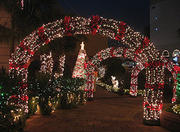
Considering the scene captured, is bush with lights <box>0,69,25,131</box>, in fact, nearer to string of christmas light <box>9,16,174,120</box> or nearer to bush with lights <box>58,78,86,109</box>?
string of christmas light <box>9,16,174,120</box>

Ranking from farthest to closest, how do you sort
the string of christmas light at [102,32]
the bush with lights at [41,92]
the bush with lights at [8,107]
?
the bush with lights at [41,92] → the string of christmas light at [102,32] → the bush with lights at [8,107]

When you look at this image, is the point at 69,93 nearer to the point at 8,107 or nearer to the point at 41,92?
the point at 41,92

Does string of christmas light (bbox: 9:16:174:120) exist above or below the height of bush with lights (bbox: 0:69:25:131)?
above

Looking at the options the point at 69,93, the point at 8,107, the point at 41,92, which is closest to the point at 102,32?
the point at 41,92

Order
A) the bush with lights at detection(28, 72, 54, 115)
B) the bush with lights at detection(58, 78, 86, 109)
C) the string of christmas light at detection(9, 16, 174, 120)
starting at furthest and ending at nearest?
the bush with lights at detection(58, 78, 86, 109) → the bush with lights at detection(28, 72, 54, 115) → the string of christmas light at detection(9, 16, 174, 120)

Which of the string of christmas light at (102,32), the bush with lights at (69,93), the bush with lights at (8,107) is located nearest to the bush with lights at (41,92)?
the bush with lights at (69,93)

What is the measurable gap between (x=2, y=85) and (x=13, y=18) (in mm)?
6570

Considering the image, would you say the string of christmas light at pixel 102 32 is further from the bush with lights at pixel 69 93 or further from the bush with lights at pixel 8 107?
the bush with lights at pixel 69 93

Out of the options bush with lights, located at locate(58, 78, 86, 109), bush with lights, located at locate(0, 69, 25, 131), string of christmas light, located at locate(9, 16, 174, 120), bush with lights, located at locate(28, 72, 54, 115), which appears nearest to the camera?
bush with lights, located at locate(0, 69, 25, 131)

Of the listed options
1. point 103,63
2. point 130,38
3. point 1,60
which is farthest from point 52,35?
point 103,63

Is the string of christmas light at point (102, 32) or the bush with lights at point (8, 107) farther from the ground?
the string of christmas light at point (102, 32)

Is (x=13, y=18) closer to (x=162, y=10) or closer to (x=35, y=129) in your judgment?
(x=35, y=129)

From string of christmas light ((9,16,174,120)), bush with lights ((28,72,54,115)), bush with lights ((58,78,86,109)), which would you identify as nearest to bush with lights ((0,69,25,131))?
string of christmas light ((9,16,174,120))

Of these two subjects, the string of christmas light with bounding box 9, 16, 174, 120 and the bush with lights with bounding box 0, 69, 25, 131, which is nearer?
the bush with lights with bounding box 0, 69, 25, 131
